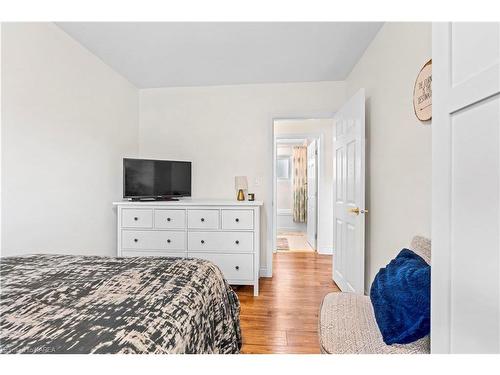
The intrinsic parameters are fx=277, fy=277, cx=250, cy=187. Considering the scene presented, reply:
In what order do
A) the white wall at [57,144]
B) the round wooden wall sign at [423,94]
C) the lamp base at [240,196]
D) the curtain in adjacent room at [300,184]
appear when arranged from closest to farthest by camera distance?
1. the round wooden wall sign at [423,94]
2. the white wall at [57,144]
3. the lamp base at [240,196]
4. the curtain in adjacent room at [300,184]

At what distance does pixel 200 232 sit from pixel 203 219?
14cm

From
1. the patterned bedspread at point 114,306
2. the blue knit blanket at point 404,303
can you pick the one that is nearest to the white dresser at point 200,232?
the patterned bedspread at point 114,306

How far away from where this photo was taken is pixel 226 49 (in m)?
2.62

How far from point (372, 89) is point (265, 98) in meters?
1.38

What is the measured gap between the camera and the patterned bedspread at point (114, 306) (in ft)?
2.39

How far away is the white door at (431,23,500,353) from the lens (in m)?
0.45

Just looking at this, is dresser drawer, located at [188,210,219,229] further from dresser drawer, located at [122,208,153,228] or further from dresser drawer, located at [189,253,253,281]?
dresser drawer, located at [122,208,153,228]

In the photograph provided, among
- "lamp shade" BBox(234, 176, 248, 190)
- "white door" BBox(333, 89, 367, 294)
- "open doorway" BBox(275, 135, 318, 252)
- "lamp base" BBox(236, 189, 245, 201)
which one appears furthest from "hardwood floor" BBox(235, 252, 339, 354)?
"open doorway" BBox(275, 135, 318, 252)

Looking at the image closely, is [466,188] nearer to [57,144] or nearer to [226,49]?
[226,49]

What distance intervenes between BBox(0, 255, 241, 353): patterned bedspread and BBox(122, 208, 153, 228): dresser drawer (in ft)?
4.92

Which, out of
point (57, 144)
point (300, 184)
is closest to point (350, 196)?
point (57, 144)

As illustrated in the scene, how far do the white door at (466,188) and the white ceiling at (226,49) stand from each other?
6.35 ft

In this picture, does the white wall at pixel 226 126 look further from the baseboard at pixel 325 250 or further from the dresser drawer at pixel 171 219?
the baseboard at pixel 325 250

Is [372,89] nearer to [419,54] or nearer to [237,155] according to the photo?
[419,54]
